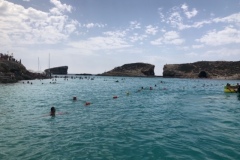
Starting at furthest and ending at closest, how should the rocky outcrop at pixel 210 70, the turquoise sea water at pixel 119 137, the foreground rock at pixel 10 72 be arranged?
the rocky outcrop at pixel 210 70
the foreground rock at pixel 10 72
the turquoise sea water at pixel 119 137

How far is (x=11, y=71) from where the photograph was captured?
8644cm

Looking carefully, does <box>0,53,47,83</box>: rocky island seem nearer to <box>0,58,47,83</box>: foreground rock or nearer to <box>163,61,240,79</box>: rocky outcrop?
<box>0,58,47,83</box>: foreground rock

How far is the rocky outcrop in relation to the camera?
170 meters

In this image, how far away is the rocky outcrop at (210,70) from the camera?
558 feet

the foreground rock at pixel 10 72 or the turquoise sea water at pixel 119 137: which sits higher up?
the foreground rock at pixel 10 72

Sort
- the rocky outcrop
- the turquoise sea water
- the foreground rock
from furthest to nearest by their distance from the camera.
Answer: the rocky outcrop < the foreground rock < the turquoise sea water

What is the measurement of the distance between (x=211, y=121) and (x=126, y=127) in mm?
8171

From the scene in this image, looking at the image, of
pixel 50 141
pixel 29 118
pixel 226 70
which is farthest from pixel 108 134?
pixel 226 70

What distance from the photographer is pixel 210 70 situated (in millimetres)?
183250

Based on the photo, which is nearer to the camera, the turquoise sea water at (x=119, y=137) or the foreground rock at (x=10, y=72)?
the turquoise sea water at (x=119, y=137)

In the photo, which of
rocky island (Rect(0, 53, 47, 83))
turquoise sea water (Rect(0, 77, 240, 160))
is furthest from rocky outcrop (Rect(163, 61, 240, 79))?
turquoise sea water (Rect(0, 77, 240, 160))

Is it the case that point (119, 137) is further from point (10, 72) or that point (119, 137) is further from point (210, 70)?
point (210, 70)

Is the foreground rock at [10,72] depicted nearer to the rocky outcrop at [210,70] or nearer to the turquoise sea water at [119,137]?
the turquoise sea water at [119,137]

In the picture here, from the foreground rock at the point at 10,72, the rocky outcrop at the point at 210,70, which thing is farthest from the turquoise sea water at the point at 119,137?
the rocky outcrop at the point at 210,70
